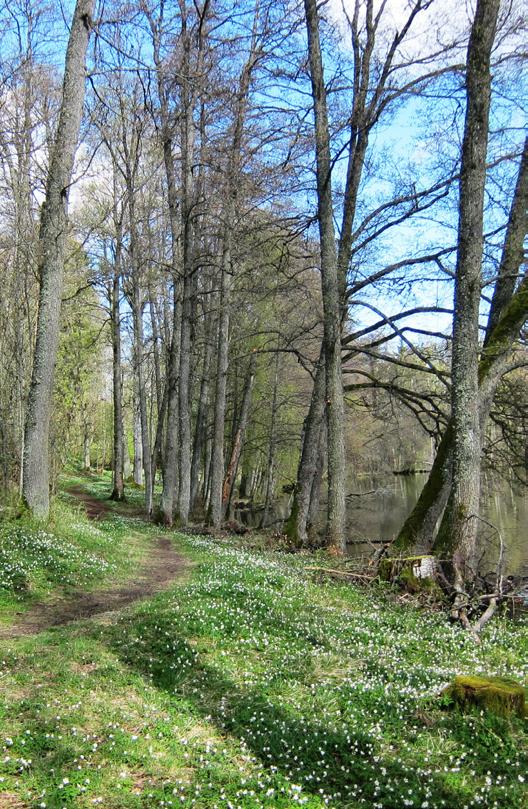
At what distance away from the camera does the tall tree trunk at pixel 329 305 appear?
48.1 feet

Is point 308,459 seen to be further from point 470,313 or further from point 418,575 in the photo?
point 470,313

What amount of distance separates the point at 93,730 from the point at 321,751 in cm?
196

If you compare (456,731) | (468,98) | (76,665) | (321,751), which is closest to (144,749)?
(321,751)

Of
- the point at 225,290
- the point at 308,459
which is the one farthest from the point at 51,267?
the point at 225,290

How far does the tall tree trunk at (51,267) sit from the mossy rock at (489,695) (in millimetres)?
9106

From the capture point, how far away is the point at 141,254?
24500 mm

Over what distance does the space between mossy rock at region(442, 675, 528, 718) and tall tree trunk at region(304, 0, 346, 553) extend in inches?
362

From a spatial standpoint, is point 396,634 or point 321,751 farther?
point 396,634

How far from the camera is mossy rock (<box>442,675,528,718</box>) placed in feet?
16.7

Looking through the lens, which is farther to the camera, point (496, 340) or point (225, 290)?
point (225, 290)

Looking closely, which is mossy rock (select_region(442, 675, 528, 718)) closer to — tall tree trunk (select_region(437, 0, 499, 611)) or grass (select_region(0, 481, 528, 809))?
grass (select_region(0, 481, 528, 809))

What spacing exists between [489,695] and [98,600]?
6.20 metres

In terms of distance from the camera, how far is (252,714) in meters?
5.43

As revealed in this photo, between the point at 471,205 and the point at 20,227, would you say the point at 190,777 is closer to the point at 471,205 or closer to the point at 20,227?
the point at 471,205
